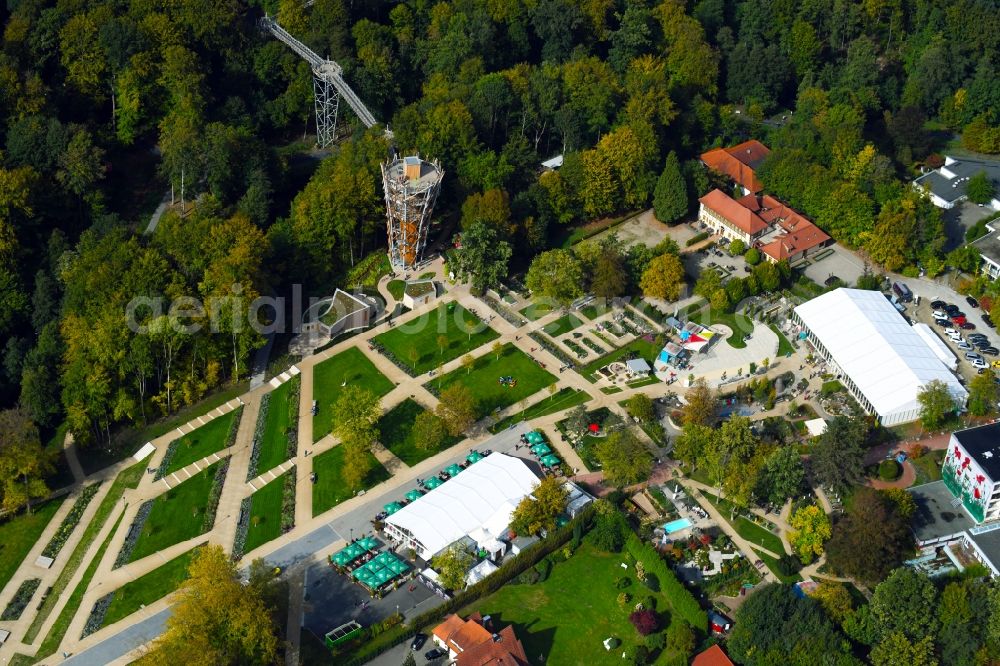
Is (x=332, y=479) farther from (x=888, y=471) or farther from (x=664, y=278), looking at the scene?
(x=888, y=471)

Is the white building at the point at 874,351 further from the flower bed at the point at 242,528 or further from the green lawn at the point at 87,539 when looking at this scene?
the green lawn at the point at 87,539

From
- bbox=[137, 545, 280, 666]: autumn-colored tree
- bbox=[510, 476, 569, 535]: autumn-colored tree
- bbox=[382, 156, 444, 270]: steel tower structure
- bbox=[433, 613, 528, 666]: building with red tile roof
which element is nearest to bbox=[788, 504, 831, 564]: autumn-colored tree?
bbox=[510, 476, 569, 535]: autumn-colored tree

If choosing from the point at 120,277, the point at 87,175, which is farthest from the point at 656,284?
the point at 87,175

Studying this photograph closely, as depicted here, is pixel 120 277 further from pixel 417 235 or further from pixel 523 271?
pixel 523 271

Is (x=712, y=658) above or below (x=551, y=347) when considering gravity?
below

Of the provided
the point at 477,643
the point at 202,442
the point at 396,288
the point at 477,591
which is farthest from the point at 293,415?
the point at 477,643

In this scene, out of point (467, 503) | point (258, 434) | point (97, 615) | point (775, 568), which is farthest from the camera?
point (258, 434)

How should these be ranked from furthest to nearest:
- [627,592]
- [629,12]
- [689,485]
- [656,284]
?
[629,12] → [656,284] → [689,485] → [627,592]

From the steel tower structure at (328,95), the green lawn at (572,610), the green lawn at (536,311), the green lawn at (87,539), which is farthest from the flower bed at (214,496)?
the steel tower structure at (328,95)
